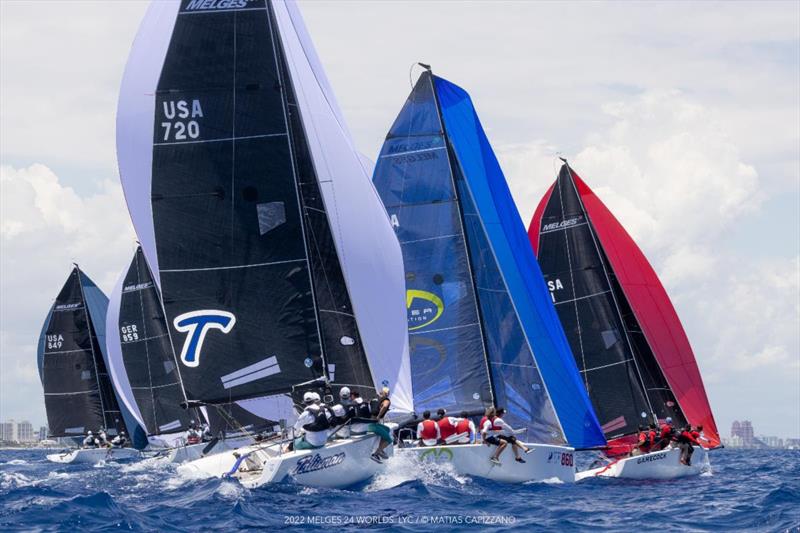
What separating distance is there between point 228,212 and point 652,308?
1400 cm

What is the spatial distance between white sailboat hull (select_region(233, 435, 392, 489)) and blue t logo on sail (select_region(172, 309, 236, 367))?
2.52 metres

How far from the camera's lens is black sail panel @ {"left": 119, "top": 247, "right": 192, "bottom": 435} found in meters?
45.3

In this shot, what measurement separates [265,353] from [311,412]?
8.08 feet

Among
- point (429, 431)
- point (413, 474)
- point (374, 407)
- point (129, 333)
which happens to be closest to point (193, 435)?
point (129, 333)

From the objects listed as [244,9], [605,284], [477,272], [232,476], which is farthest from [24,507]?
[605,284]

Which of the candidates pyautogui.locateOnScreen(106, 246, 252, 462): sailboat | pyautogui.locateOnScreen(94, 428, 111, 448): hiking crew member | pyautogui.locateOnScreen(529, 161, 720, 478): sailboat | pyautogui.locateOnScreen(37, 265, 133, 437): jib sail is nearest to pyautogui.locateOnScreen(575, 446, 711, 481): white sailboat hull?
pyautogui.locateOnScreen(529, 161, 720, 478): sailboat

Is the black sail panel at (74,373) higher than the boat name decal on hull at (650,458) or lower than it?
higher

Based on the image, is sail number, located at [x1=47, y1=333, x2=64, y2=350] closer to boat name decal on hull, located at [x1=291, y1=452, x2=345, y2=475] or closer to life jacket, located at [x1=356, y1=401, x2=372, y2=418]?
life jacket, located at [x1=356, y1=401, x2=372, y2=418]

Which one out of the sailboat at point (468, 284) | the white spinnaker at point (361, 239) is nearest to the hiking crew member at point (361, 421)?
the white spinnaker at point (361, 239)

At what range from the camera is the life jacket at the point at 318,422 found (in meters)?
19.5

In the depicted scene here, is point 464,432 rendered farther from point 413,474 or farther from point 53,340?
point 53,340

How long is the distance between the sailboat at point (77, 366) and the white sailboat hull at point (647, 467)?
3299 centimetres

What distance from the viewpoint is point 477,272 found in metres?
26.7

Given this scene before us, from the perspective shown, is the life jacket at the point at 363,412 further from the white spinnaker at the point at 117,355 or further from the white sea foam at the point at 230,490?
the white spinnaker at the point at 117,355
